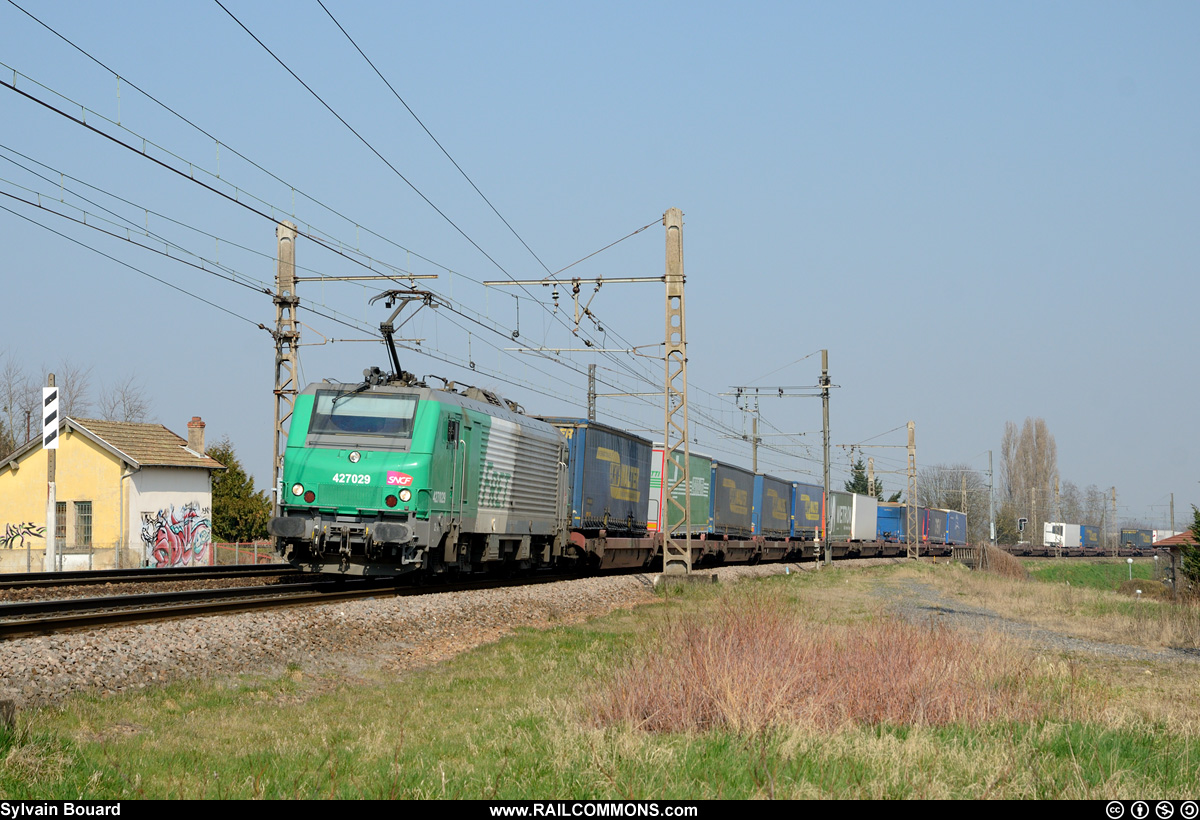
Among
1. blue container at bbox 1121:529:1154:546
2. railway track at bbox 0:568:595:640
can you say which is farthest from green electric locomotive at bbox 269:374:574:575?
blue container at bbox 1121:529:1154:546

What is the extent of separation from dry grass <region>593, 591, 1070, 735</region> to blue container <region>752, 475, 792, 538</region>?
3211cm

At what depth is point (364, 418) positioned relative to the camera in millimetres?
17250

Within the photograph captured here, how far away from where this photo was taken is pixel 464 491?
18109 mm

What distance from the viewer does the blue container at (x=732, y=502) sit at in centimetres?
3528

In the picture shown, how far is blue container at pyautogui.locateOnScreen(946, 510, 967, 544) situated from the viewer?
78.9 m

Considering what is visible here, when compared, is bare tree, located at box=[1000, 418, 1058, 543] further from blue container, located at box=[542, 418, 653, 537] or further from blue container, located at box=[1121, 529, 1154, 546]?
blue container, located at box=[542, 418, 653, 537]

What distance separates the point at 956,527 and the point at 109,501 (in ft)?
212

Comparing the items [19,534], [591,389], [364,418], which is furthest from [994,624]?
[19,534]

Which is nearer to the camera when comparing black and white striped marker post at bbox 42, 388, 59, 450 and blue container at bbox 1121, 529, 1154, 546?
black and white striped marker post at bbox 42, 388, 59, 450

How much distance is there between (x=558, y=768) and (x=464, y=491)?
477 inches

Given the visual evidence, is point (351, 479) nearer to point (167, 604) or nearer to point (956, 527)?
point (167, 604)
